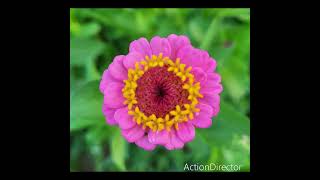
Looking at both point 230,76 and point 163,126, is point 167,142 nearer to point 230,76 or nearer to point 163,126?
point 163,126

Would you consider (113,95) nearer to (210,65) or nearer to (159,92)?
(159,92)

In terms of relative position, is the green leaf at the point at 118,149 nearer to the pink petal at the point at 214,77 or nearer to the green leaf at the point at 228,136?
the green leaf at the point at 228,136

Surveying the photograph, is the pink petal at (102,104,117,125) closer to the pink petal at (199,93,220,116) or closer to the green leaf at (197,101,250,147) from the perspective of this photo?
the pink petal at (199,93,220,116)

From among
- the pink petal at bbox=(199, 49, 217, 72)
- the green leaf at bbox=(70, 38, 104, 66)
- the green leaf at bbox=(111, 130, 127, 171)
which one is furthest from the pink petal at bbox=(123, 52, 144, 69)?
the green leaf at bbox=(70, 38, 104, 66)

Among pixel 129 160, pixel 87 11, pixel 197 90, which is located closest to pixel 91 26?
pixel 87 11

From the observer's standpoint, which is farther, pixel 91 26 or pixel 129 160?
pixel 129 160

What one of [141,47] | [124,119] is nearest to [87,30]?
[141,47]
